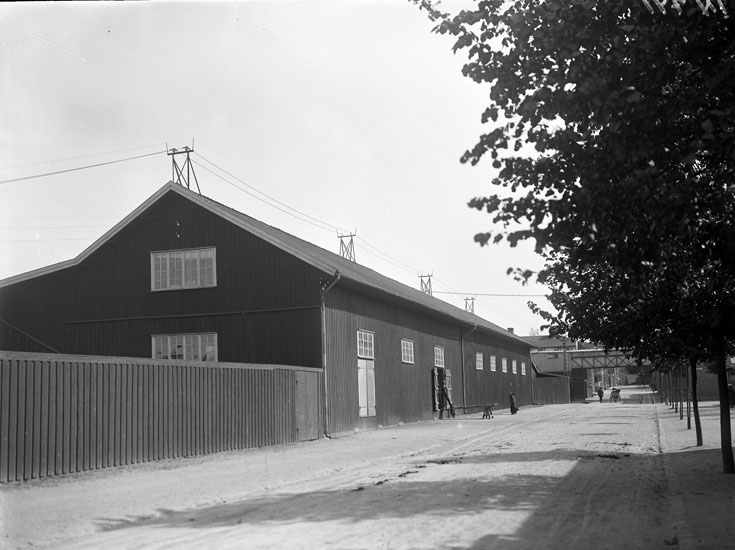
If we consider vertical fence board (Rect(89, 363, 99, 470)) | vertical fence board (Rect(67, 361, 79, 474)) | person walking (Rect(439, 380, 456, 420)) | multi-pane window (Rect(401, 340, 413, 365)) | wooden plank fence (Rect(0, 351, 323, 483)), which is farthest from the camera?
person walking (Rect(439, 380, 456, 420))

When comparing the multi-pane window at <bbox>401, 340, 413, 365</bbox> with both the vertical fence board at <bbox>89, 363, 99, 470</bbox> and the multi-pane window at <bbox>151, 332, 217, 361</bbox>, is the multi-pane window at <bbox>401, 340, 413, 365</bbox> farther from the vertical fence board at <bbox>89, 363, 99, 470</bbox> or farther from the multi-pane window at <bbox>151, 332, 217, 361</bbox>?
the vertical fence board at <bbox>89, 363, 99, 470</bbox>

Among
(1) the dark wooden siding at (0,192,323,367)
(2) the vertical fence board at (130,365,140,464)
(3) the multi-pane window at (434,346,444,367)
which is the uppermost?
(1) the dark wooden siding at (0,192,323,367)

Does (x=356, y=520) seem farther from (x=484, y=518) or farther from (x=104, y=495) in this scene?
(x=104, y=495)

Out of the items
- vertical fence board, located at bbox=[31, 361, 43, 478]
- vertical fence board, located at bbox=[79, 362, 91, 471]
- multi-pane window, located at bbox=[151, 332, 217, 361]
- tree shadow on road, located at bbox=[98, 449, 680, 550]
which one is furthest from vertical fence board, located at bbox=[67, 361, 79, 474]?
multi-pane window, located at bbox=[151, 332, 217, 361]

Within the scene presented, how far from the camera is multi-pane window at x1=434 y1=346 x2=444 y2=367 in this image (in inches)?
1389

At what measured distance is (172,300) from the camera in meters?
25.1

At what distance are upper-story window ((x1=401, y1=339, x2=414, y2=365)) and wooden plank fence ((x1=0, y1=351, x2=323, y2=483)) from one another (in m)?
9.70

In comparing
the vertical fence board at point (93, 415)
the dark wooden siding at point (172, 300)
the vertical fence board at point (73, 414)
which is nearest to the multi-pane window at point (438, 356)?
the dark wooden siding at point (172, 300)

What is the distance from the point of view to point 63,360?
44.1ft

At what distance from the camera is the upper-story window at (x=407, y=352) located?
3071cm

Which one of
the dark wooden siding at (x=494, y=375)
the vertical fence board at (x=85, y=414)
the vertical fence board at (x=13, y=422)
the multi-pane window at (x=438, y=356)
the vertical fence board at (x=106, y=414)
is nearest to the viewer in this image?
the vertical fence board at (x=13, y=422)

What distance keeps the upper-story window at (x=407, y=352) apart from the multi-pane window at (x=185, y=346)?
842 cm

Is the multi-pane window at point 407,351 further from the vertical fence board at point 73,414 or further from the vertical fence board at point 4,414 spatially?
the vertical fence board at point 4,414

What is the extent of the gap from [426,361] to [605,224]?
26505 mm
